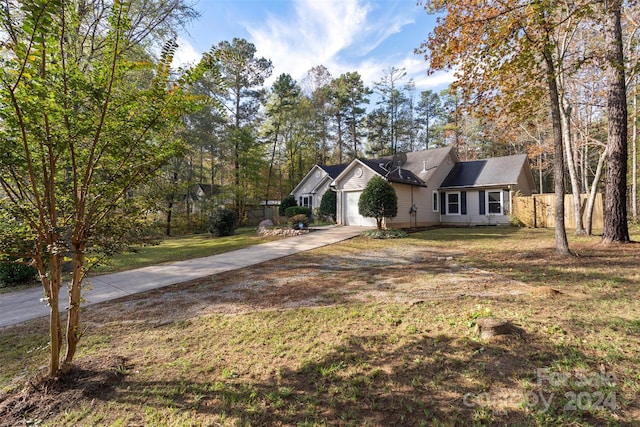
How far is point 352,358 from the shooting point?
8.77ft

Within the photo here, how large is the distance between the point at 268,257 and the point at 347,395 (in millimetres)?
6580

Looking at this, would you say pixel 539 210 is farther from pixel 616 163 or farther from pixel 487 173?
pixel 616 163

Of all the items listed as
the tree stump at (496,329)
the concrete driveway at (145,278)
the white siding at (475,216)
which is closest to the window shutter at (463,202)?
the white siding at (475,216)

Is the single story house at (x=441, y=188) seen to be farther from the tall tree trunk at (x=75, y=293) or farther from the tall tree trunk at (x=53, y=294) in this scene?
the tall tree trunk at (x=53, y=294)

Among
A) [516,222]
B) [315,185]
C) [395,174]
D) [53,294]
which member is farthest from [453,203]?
[53,294]

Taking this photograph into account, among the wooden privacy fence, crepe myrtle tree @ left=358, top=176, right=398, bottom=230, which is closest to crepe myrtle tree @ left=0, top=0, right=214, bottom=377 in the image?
crepe myrtle tree @ left=358, top=176, right=398, bottom=230

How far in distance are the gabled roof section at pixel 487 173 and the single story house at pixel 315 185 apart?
8090 mm

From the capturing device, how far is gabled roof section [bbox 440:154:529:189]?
54.1ft

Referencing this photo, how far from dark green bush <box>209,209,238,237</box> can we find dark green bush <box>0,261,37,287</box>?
9.21m

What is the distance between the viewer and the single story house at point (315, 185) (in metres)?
21.0

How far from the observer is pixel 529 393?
2051mm

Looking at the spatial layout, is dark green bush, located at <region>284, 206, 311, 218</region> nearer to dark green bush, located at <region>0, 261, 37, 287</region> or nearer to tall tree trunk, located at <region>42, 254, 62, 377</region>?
dark green bush, located at <region>0, 261, 37, 287</region>

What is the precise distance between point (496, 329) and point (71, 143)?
4.21 meters

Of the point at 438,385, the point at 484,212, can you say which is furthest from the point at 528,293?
the point at 484,212
